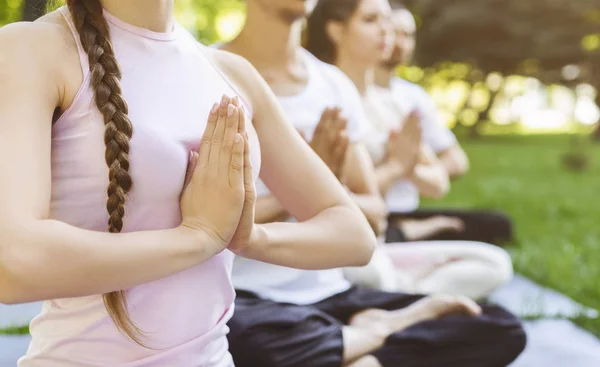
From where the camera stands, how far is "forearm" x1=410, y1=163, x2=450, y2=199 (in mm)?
4699

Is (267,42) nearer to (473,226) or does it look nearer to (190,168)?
(190,168)

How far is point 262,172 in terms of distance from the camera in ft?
5.76

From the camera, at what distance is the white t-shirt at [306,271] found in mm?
2795

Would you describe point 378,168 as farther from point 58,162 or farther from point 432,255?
point 58,162

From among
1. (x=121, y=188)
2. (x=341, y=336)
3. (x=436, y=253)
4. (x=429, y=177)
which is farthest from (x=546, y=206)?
(x=121, y=188)

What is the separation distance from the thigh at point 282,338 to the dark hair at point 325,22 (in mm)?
1841

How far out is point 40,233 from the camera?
1.25 m

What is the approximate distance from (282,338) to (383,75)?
285 centimetres

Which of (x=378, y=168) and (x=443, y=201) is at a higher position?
(x=378, y=168)

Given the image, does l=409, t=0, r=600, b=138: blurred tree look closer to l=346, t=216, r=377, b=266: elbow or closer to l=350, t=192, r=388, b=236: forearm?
l=350, t=192, r=388, b=236: forearm

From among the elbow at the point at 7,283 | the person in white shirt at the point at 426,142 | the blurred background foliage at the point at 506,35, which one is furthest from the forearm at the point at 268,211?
the blurred background foliage at the point at 506,35

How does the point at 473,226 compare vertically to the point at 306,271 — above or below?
below

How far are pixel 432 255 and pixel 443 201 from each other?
730 centimetres

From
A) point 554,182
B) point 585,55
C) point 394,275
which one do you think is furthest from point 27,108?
point 585,55
